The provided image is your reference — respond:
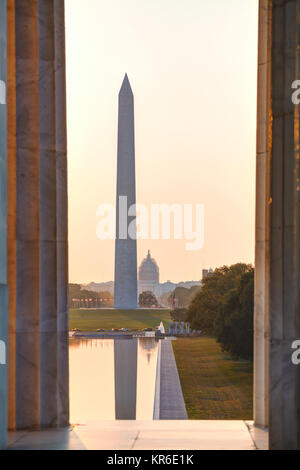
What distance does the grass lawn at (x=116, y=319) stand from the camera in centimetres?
9150

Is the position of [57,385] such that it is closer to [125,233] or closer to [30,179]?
[30,179]

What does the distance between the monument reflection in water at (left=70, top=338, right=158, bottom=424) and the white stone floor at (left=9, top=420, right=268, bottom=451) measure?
107cm

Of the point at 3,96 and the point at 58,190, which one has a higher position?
the point at 3,96

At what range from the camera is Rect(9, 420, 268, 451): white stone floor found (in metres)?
9.27

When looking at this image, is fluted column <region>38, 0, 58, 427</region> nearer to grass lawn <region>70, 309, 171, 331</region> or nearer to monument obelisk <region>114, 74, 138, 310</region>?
grass lawn <region>70, 309, 171, 331</region>

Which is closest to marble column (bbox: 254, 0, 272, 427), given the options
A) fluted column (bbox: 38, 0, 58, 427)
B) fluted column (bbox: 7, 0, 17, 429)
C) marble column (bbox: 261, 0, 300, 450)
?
marble column (bbox: 261, 0, 300, 450)

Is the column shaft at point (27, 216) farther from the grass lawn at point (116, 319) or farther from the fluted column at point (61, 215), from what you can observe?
the grass lawn at point (116, 319)

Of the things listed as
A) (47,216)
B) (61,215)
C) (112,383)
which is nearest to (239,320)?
(112,383)

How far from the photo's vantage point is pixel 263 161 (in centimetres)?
1148

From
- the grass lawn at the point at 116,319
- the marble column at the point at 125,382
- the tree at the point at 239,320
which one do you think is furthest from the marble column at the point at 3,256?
the grass lawn at the point at 116,319

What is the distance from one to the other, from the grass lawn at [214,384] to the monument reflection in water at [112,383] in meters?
2.09

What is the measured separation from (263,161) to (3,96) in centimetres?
474

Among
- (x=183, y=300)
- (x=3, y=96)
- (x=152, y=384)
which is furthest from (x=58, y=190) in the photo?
(x=183, y=300)
